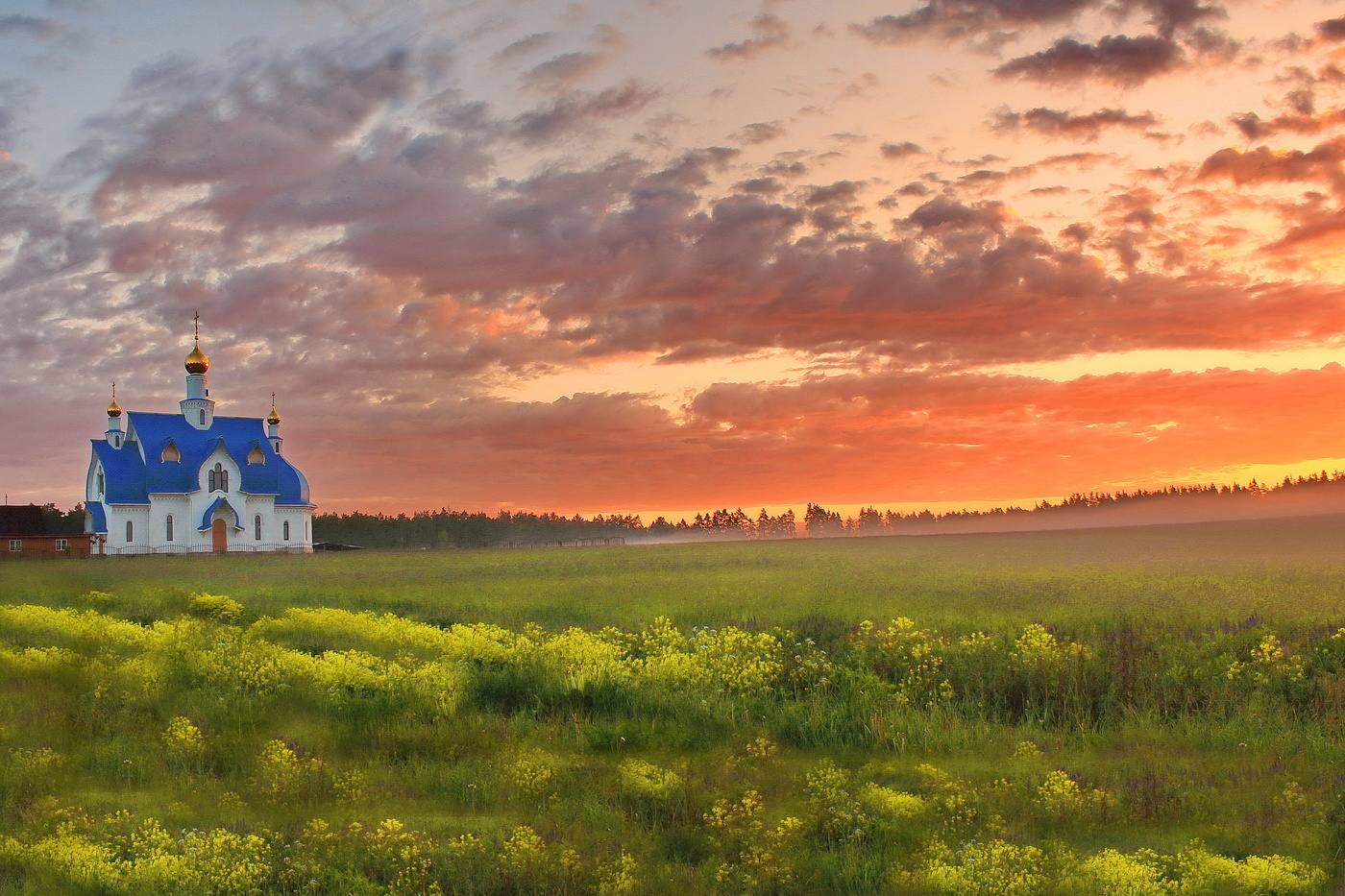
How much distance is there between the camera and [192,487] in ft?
269

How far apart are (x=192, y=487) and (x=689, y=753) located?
81777mm

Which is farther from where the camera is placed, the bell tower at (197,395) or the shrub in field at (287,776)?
the bell tower at (197,395)

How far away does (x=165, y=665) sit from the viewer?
53.7 ft

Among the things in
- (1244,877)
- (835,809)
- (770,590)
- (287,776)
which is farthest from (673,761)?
(770,590)

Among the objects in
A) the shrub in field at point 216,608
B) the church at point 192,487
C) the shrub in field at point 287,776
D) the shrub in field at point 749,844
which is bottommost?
the shrub in field at point 749,844

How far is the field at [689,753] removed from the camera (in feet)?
29.5

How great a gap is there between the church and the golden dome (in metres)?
0.09

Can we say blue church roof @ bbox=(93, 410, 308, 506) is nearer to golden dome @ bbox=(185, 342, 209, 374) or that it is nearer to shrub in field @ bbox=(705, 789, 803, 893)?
golden dome @ bbox=(185, 342, 209, 374)

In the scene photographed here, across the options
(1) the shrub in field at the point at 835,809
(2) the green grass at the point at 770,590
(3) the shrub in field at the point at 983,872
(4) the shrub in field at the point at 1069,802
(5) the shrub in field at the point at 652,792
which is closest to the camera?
(3) the shrub in field at the point at 983,872

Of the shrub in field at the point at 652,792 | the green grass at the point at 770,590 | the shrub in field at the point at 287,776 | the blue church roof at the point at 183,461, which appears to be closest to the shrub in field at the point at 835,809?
the shrub in field at the point at 652,792

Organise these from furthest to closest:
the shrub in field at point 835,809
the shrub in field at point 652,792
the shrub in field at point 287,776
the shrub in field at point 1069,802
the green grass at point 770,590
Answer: the green grass at point 770,590
the shrub in field at point 287,776
the shrub in field at point 652,792
the shrub in field at point 1069,802
the shrub in field at point 835,809

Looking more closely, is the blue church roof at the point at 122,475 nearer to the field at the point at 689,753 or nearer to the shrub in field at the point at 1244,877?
the field at the point at 689,753

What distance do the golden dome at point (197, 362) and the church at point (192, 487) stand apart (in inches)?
3.6

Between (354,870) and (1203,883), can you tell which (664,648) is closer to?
(354,870)
